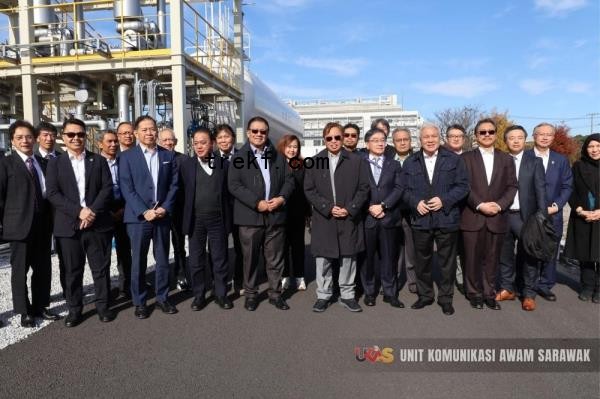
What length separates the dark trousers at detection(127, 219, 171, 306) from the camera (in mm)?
4328

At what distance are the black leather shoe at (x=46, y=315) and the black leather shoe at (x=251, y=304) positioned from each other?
1.92 metres

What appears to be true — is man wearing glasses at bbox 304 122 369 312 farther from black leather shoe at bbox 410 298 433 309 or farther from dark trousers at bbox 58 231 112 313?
dark trousers at bbox 58 231 112 313

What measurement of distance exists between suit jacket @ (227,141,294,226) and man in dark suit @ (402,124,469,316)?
4.50 feet

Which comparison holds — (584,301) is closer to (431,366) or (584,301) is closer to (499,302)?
(499,302)

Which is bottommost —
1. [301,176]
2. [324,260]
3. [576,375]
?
[576,375]

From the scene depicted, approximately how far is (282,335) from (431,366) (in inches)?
52.2

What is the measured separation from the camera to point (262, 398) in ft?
9.02

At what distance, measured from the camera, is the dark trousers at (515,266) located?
4.59 m

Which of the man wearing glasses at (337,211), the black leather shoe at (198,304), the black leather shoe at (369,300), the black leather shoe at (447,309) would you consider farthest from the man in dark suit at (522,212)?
the black leather shoe at (198,304)

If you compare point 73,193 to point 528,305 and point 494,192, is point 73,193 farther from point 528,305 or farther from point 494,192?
point 528,305

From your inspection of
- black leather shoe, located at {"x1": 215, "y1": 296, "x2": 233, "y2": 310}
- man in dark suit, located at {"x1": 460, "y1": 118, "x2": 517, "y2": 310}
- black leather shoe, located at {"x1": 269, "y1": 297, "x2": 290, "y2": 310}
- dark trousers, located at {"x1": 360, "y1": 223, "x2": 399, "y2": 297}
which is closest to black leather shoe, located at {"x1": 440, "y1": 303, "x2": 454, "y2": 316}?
man in dark suit, located at {"x1": 460, "y1": 118, "x2": 517, "y2": 310}

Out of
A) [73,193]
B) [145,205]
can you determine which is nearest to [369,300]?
[145,205]

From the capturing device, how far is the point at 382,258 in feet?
15.5

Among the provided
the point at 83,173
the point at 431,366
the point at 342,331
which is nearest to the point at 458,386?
the point at 431,366
